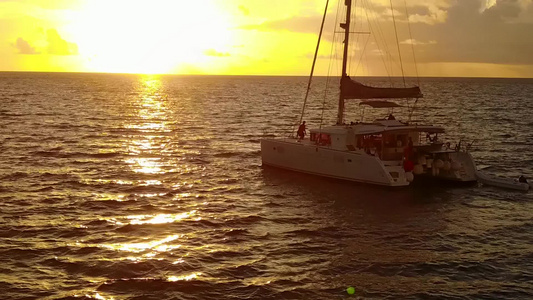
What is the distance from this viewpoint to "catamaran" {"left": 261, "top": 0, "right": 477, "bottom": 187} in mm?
27766

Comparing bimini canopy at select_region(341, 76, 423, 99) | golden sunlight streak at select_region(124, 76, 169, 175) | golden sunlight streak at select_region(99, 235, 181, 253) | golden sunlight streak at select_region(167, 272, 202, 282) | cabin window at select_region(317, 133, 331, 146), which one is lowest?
golden sunlight streak at select_region(167, 272, 202, 282)

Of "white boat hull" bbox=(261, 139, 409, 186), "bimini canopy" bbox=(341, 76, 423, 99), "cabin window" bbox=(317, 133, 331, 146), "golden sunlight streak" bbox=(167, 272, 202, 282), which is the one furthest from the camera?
"bimini canopy" bbox=(341, 76, 423, 99)

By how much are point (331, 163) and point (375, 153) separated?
2.42m

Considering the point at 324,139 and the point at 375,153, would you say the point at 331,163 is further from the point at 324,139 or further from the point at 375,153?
the point at 375,153

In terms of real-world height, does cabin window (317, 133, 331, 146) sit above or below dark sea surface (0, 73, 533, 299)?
above

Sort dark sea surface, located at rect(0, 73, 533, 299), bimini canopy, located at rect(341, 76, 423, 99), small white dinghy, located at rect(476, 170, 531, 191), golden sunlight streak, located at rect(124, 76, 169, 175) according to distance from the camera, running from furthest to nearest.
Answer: golden sunlight streak, located at rect(124, 76, 169, 175) < bimini canopy, located at rect(341, 76, 423, 99) < small white dinghy, located at rect(476, 170, 531, 191) < dark sea surface, located at rect(0, 73, 533, 299)

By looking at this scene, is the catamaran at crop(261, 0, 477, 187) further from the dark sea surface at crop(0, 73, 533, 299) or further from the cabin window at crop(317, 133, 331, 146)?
the dark sea surface at crop(0, 73, 533, 299)

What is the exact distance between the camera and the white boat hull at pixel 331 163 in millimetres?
27359

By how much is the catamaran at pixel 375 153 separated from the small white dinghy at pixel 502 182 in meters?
0.41

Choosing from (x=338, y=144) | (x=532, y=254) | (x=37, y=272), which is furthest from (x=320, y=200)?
(x=37, y=272)

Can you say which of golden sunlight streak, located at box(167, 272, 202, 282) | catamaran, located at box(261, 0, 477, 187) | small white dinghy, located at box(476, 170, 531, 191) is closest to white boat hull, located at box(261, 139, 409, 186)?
catamaran, located at box(261, 0, 477, 187)

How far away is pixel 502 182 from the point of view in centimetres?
2892

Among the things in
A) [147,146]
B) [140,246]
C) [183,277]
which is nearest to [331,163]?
[140,246]

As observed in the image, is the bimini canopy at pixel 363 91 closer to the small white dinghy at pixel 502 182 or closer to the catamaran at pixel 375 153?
the catamaran at pixel 375 153
